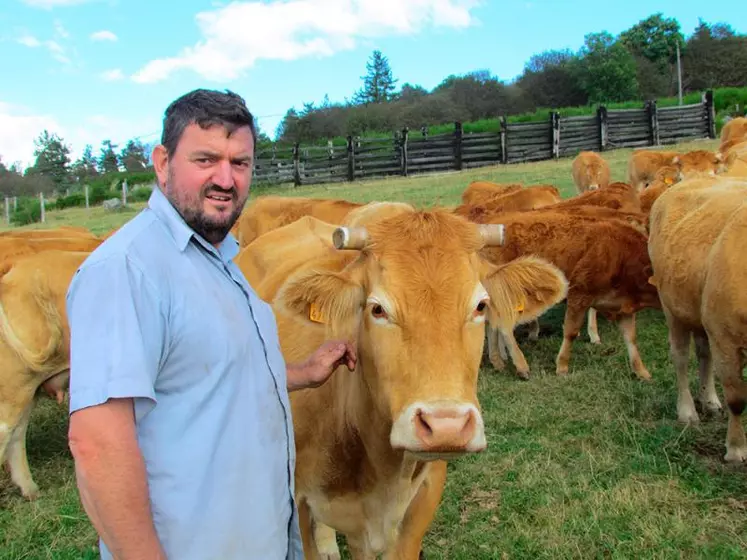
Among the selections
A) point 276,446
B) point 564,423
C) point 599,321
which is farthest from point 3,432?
point 599,321

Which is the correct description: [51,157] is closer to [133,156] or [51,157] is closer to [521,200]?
[133,156]

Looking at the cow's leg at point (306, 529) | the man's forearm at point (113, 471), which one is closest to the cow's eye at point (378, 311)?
the man's forearm at point (113, 471)

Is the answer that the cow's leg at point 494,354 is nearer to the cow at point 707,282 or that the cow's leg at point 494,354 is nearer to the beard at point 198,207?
the cow at point 707,282

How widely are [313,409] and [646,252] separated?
524 cm

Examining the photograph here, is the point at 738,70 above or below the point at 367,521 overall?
above

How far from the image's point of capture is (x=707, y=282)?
4.77 m

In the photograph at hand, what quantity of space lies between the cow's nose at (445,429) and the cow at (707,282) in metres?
3.07

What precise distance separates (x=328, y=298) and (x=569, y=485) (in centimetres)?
273

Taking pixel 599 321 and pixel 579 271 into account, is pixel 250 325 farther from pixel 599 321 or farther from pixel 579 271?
pixel 599 321

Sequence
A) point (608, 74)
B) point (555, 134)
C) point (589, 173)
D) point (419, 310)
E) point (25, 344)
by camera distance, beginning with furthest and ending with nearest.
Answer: point (608, 74) < point (555, 134) < point (589, 173) < point (25, 344) < point (419, 310)

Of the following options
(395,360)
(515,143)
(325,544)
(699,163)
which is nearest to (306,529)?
(325,544)

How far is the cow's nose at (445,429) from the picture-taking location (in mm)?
2090

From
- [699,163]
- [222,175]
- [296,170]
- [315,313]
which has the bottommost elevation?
[315,313]

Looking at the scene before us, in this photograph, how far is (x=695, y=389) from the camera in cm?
636
